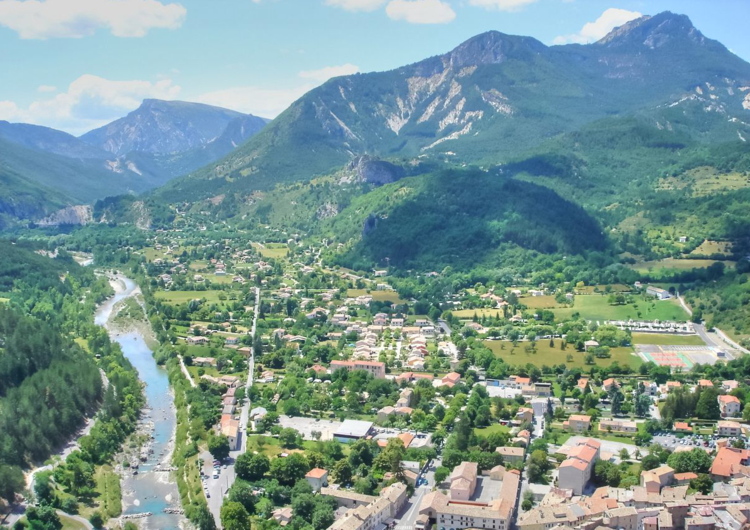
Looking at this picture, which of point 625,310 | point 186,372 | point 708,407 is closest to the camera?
point 708,407

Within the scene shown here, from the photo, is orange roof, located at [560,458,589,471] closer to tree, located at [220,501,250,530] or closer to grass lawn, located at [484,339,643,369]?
tree, located at [220,501,250,530]

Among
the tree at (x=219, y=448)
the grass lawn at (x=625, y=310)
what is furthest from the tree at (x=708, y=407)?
the tree at (x=219, y=448)

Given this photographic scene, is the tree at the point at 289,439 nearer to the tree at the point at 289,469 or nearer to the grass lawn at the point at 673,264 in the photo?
the tree at the point at 289,469

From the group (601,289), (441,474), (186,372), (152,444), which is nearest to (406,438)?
(441,474)

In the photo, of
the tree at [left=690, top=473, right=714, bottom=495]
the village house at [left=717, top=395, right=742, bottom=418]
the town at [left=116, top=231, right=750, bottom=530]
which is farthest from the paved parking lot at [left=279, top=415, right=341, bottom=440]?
the village house at [left=717, top=395, right=742, bottom=418]

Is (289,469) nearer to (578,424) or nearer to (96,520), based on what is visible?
(96,520)

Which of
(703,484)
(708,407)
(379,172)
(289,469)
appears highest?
(379,172)
